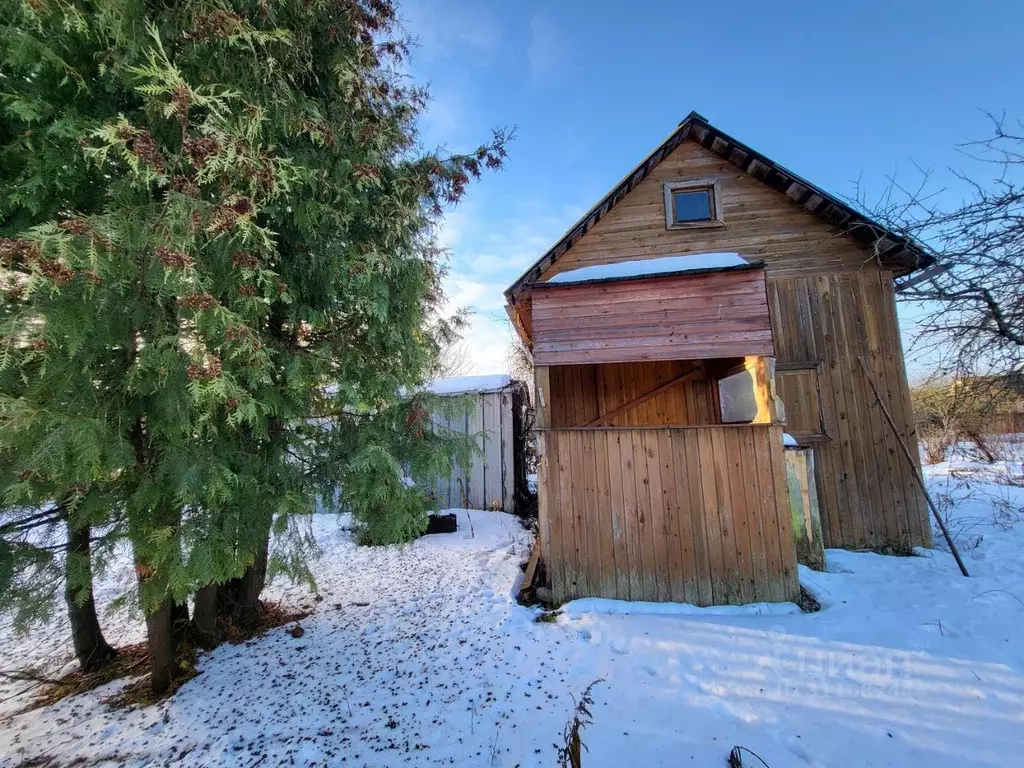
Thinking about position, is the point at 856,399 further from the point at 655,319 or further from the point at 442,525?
the point at 442,525

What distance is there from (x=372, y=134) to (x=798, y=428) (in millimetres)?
6525

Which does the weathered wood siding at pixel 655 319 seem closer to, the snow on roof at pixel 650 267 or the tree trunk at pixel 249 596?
the snow on roof at pixel 650 267

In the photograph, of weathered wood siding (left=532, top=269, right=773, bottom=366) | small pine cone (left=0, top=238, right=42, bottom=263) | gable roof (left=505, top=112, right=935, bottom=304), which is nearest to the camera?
small pine cone (left=0, top=238, right=42, bottom=263)

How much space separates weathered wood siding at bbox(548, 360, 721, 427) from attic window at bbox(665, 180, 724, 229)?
2474 millimetres

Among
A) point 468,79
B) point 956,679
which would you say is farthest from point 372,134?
point 956,679

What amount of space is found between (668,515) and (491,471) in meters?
4.46

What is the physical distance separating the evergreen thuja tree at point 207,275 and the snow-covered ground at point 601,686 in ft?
2.95

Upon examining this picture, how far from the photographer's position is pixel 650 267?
5223 millimetres

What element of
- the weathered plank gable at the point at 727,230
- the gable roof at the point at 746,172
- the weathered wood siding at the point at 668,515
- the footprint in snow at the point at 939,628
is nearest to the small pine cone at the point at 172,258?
the gable roof at the point at 746,172

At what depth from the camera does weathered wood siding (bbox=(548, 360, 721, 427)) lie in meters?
7.59

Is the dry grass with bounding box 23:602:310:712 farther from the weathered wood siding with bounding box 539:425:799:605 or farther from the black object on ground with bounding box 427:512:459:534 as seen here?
the weathered wood siding with bounding box 539:425:799:605

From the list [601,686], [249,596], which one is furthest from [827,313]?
[249,596]

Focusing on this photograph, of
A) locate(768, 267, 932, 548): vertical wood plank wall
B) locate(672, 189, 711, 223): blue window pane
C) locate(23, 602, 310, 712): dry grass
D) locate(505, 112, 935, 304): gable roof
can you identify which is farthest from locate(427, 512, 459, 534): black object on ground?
locate(672, 189, 711, 223): blue window pane

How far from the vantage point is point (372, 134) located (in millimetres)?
3234
